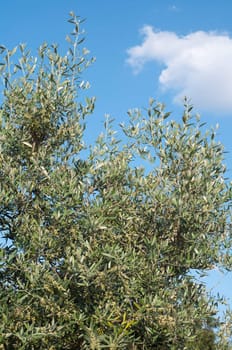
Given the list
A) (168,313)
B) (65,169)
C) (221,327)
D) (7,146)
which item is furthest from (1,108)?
(221,327)

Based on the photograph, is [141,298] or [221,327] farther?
[221,327]

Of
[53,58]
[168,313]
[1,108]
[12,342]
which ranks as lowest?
[12,342]

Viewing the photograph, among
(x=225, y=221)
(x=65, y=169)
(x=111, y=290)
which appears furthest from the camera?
(x=225, y=221)

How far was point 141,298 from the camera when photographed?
36.1 ft

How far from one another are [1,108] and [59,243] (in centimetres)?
345

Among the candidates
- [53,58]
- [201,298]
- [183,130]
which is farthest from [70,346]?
[53,58]

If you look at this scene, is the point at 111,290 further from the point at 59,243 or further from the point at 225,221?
the point at 225,221

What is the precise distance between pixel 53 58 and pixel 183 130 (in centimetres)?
318

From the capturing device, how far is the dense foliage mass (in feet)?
34.2

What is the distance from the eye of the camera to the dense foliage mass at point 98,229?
10.4 metres

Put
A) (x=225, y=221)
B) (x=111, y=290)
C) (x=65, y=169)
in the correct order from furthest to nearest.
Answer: (x=225, y=221)
(x=65, y=169)
(x=111, y=290)

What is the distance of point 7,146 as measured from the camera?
11852 millimetres

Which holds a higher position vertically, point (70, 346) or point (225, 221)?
point (225, 221)

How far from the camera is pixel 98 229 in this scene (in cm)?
1073
